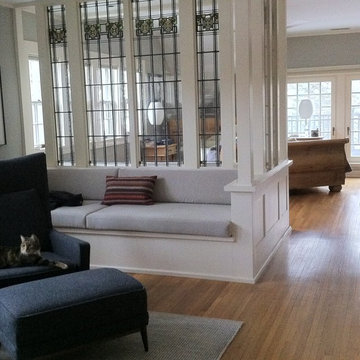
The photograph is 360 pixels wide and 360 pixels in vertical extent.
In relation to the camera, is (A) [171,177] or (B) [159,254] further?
(A) [171,177]

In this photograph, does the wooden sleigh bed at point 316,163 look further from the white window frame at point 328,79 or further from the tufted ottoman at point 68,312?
the tufted ottoman at point 68,312

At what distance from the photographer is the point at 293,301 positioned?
12.1 ft

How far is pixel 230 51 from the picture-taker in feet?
15.5

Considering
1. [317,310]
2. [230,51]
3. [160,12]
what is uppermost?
[160,12]

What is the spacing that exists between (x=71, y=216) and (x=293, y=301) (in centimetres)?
200

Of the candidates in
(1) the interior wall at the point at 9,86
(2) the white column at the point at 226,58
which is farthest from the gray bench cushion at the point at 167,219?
(1) the interior wall at the point at 9,86

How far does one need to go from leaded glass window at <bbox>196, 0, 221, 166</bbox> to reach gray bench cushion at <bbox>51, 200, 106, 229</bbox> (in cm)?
117

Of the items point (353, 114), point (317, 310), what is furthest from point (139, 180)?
point (353, 114)

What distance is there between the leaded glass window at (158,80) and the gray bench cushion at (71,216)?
0.93 meters

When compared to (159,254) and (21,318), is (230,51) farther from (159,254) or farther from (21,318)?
(21,318)

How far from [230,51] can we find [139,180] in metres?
1.43

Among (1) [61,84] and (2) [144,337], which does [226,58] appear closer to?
(1) [61,84]

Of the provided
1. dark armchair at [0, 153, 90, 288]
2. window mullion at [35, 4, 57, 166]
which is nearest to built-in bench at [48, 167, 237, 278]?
dark armchair at [0, 153, 90, 288]

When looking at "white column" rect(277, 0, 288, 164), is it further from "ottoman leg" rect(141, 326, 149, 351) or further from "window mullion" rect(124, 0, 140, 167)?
"ottoman leg" rect(141, 326, 149, 351)
